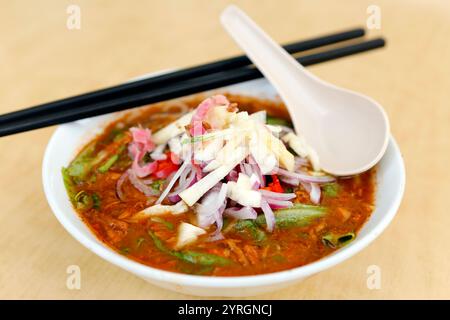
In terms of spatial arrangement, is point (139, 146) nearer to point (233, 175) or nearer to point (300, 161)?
point (233, 175)

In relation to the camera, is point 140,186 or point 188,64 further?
point 188,64

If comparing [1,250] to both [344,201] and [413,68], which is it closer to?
[344,201]

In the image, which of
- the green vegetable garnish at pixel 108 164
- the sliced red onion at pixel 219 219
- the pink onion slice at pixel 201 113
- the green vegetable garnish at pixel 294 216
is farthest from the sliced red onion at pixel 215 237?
the green vegetable garnish at pixel 108 164

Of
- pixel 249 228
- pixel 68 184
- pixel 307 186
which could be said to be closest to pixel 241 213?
pixel 249 228

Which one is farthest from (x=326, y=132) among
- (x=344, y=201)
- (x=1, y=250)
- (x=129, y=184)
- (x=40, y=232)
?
(x=1, y=250)

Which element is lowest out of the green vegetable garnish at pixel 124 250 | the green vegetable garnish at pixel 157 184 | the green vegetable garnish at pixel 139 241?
the green vegetable garnish at pixel 124 250

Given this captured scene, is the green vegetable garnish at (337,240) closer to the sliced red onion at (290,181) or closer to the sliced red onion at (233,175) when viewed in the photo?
the sliced red onion at (290,181)
